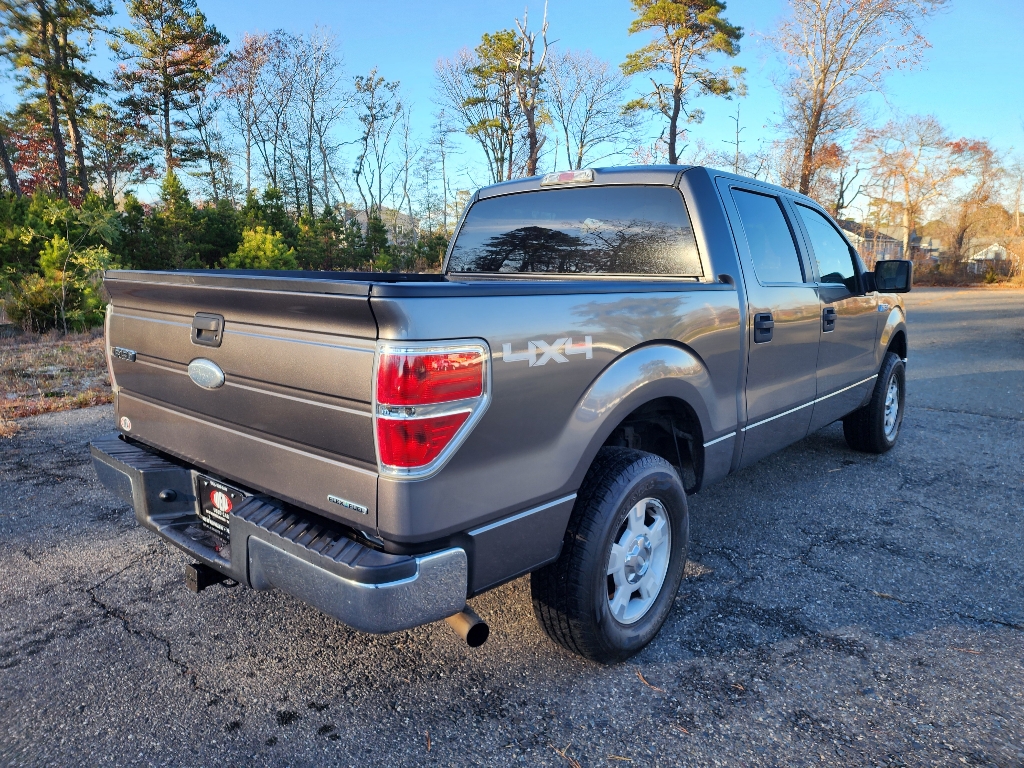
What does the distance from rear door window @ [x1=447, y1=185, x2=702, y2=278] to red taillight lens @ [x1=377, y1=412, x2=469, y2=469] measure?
177cm

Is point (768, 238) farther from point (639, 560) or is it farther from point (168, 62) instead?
point (168, 62)

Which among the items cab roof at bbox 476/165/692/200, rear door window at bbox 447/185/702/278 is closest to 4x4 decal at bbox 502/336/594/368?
rear door window at bbox 447/185/702/278

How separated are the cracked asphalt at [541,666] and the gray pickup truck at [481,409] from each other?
31 centimetres

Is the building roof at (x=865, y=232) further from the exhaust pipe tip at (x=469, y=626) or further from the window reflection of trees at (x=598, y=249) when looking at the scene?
the exhaust pipe tip at (x=469, y=626)

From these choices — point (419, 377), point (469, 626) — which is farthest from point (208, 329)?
point (469, 626)

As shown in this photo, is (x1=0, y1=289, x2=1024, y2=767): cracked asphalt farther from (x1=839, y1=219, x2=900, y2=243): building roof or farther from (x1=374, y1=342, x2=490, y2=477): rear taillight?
(x1=839, y1=219, x2=900, y2=243): building roof

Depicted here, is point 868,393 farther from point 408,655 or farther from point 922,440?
point 408,655

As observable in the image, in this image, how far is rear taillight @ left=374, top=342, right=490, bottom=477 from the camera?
174 centimetres

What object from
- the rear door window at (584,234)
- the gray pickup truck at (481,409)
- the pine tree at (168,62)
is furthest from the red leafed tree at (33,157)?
the gray pickup truck at (481,409)

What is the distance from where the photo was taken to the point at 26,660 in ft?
8.20

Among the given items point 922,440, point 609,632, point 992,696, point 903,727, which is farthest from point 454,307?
point 922,440

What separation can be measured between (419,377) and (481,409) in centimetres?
A: 22

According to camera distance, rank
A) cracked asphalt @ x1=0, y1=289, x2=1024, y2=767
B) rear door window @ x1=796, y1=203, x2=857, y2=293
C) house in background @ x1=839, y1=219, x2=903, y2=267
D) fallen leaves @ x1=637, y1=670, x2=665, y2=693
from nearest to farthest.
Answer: cracked asphalt @ x1=0, y1=289, x2=1024, y2=767 < fallen leaves @ x1=637, y1=670, x2=665, y2=693 < rear door window @ x1=796, y1=203, x2=857, y2=293 < house in background @ x1=839, y1=219, x2=903, y2=267

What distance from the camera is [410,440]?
177 centimetres
